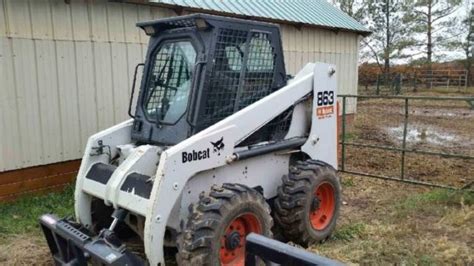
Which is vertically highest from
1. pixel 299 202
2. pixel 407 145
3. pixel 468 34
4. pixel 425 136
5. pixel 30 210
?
pixel 468 34

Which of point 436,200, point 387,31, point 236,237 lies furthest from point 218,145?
point 387,31

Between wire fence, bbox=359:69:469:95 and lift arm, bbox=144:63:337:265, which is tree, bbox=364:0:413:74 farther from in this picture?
lift arm, bbox=144:63:337:265

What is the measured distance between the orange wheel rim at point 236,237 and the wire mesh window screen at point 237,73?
35.9 inches

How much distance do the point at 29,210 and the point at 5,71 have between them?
72.7 inches

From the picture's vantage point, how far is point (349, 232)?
5.04 meters

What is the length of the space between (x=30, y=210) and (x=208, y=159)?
3.32 metres

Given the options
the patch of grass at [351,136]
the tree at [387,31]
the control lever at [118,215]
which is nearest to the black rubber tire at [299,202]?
the control lever at [118,215]

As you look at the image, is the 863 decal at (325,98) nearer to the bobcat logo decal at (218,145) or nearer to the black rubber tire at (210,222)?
the bobcat logo decal at (218,145)

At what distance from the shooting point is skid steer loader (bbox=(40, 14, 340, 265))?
3.45 meters

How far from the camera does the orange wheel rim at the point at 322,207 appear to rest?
467cm

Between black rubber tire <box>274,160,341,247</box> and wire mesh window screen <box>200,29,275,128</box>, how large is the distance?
0.88 meters

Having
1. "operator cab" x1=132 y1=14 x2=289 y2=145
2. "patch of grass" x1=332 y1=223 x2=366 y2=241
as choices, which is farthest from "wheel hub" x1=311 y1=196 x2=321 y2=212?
"operator cab" x1=132 y1=14 x2=289 y2=145

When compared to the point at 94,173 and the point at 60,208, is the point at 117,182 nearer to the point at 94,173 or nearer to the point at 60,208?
the point at 94,173

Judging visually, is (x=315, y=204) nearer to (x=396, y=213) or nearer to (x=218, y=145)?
(x=218, y=145)
